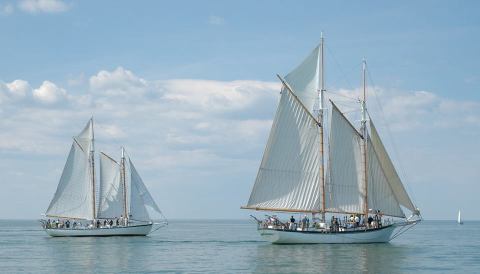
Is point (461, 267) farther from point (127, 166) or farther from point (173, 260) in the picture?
point (127, 166)

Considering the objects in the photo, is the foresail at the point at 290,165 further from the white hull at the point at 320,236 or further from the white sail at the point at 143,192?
the white sail at the point at 143,192

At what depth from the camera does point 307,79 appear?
8162 centimetres

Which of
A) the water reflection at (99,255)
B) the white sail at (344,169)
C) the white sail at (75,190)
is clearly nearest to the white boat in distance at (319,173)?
the white sail at (344,169)

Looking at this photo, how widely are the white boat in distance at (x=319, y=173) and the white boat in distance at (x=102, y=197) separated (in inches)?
1287

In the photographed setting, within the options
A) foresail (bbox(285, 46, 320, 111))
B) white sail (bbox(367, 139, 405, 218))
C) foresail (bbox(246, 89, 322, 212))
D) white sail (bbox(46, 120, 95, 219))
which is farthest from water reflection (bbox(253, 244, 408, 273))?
white sail (bbox(46, 120, 95, 219))

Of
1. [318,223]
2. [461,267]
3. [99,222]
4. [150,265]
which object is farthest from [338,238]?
[99,222]

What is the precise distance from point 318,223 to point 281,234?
4.40m

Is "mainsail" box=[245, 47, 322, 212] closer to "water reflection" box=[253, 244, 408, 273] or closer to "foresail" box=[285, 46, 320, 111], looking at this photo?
"foresail" box=[285, 46, 320, 111]

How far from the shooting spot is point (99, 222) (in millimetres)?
113500

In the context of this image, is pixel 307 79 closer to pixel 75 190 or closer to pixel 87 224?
pixel 75 190

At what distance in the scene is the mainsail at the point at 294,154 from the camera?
79062 mm

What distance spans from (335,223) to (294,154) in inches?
375

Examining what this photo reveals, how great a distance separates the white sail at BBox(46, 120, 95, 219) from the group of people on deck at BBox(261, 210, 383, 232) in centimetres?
3966

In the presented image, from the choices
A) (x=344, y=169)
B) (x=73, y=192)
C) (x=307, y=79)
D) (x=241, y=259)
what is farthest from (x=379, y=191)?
(x=73, y=192)
